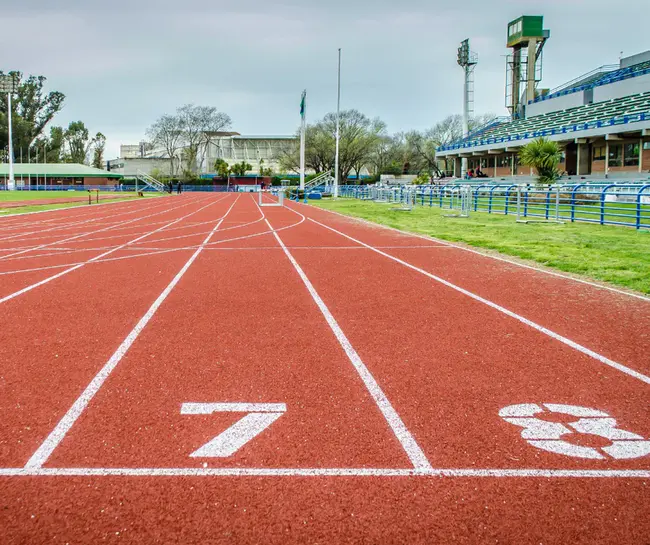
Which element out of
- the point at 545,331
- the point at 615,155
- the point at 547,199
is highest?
the point at 615,155

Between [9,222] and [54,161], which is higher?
[54,161]

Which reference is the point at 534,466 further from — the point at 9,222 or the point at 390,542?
the point at 9,222

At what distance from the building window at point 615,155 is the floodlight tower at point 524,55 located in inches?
1012

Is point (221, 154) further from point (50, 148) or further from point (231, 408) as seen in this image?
point (231, 408)

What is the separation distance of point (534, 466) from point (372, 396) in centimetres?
145

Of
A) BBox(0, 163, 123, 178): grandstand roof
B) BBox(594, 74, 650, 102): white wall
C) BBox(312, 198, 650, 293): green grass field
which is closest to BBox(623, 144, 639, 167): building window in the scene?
BBox(594, 74, 650, 102): white wall

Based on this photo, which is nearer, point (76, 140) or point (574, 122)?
point (574, 122)

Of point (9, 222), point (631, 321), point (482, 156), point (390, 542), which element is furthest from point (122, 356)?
point (482, 156)

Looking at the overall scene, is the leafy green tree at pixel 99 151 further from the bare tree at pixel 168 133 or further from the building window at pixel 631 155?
the building window at pixel 631 155

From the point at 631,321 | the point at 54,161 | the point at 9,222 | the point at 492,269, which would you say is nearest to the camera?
the point at 631,321

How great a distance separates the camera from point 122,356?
228 inches

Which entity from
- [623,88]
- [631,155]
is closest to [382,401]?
[631,155]

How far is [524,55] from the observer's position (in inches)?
2670

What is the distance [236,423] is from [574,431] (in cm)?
228
